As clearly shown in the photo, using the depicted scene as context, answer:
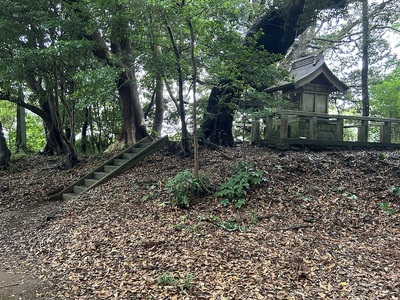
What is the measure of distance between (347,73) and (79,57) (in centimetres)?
1341

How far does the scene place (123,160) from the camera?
9219 mm

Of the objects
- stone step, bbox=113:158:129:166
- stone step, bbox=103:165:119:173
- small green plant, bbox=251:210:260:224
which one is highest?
stone step, bbox=113:158:129:166

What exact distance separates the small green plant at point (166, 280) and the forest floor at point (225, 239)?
0.04ft

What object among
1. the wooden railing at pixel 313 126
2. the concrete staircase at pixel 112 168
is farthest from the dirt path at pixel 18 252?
the wooden railing at pixel 313 126

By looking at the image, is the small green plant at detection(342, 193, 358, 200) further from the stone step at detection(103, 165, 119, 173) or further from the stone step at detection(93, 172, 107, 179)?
the stone step at detection(93, 172, 107, 179)

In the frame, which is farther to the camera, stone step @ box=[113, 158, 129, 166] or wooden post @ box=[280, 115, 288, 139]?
stone step @ box=[113, 158, 129, 166]

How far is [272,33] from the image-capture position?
8.88 metres

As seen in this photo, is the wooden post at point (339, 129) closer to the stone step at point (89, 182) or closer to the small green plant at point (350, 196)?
the small green plant at point (350, 196)

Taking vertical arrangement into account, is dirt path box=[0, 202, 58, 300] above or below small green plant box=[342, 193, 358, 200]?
below

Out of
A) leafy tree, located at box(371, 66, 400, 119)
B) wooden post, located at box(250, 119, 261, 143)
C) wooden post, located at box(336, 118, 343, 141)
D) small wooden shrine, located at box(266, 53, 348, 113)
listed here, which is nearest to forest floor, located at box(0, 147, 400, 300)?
wooden post, located at box(336, 118, 343, 141)

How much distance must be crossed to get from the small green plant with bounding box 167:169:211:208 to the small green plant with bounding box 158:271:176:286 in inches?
79.4

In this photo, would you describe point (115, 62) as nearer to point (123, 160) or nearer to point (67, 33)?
point (67, 33)

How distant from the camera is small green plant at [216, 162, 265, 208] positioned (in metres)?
5.59

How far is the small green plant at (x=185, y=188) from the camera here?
567 cm
